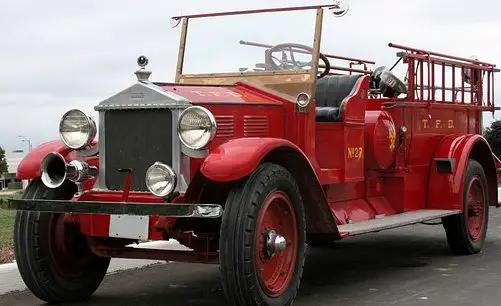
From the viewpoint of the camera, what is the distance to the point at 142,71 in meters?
5.48

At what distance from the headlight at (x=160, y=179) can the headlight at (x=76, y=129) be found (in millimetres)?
712

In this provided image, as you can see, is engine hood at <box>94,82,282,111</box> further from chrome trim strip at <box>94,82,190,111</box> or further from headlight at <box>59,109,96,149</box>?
headlight at <box>59,109,96,149</box>

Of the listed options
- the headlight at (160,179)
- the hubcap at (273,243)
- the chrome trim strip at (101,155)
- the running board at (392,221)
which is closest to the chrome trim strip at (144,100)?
the chrome trim strip at (101,155)

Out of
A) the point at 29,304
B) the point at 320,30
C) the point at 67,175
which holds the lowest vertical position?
the point at 29,304

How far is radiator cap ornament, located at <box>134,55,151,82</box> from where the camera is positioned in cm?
548

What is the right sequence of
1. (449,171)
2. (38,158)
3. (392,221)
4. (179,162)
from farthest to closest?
(449,171), (392,221), (38,158), (179,162)

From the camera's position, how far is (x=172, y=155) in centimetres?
521

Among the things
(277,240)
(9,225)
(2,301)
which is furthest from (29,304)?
(9,225)

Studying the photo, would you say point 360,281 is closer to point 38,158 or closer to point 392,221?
point 392,221

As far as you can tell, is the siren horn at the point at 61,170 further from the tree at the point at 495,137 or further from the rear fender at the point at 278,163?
the tree at the point at 495,137

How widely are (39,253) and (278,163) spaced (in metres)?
1.94

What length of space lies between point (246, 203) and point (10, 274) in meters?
2.73

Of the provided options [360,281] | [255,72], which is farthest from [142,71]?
[360,281]

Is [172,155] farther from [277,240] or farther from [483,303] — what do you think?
[483,303]
